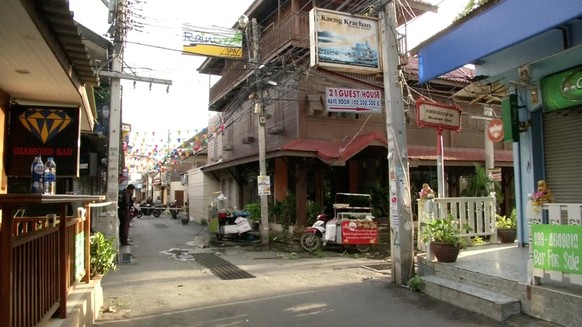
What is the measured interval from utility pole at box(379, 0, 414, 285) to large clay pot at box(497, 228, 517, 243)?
9.61 feet

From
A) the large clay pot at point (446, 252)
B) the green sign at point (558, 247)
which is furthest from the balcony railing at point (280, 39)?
the green sign at point (558, 247)

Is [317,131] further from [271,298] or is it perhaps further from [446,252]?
[271,298]

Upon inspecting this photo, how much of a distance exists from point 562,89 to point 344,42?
3.79 metres

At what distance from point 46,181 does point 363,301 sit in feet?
15.8

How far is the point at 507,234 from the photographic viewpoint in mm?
9648

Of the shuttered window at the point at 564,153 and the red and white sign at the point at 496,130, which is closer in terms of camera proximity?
the shuttered window at the point at 564,153

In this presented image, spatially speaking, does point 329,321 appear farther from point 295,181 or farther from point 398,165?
point 295,181

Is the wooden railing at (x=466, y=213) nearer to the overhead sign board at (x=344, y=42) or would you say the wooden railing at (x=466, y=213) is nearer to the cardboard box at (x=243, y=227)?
the overhead sign board at (x=344, y=42)

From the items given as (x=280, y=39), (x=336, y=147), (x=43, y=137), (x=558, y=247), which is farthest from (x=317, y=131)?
(x=558, y=247)

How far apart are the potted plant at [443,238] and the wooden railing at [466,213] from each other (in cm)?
23

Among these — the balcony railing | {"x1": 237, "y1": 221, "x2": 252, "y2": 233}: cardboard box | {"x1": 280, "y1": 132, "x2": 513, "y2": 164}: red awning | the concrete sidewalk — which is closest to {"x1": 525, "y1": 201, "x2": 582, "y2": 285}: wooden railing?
the concrete sidewalk

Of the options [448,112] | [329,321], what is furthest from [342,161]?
[329,321]

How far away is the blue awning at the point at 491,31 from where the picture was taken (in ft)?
20.1

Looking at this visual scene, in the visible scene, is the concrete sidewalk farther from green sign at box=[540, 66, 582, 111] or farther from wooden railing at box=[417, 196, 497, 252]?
green sign at box=[540, 66, 582, 111]
